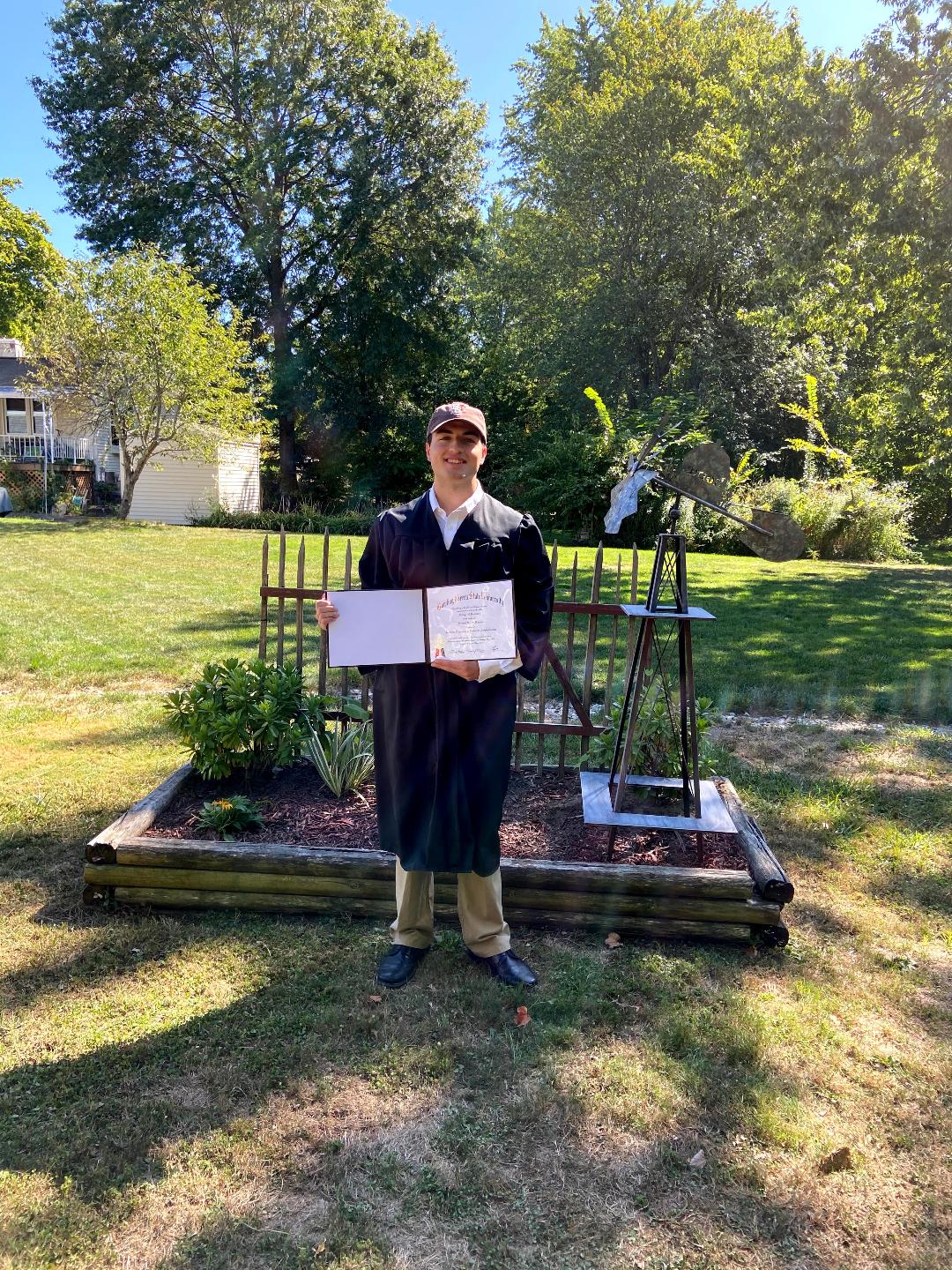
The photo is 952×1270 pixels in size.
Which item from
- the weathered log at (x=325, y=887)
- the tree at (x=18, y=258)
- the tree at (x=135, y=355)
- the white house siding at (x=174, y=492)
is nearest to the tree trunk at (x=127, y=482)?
the tree at (x=135, y=355)

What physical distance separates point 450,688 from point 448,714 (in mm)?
97

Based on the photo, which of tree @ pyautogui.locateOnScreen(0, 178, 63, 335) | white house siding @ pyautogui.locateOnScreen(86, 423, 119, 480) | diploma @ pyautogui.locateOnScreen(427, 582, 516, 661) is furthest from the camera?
tree @ pyautogui.locateOnScreen(0, 178, 63, 335)

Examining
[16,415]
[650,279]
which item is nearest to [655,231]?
[650,279]

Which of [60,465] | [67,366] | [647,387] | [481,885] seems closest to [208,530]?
[67,366]

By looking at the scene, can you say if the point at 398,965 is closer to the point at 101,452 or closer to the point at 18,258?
the point at 101,452

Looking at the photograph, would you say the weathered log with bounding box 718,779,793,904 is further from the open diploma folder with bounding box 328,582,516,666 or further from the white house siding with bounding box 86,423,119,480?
the white house siding with bounding box 86,423,119,480

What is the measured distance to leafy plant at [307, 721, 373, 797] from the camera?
4266 mm

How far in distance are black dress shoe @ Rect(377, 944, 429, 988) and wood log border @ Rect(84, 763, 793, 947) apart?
0.33m

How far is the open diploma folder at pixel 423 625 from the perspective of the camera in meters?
2.77

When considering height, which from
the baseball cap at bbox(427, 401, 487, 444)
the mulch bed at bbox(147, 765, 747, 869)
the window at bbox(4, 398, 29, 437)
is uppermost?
the window at bbox(4, 398, 29, 437)

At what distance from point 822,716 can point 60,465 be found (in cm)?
2560

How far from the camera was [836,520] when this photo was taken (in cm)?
1859

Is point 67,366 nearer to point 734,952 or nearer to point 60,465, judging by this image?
point 60,465

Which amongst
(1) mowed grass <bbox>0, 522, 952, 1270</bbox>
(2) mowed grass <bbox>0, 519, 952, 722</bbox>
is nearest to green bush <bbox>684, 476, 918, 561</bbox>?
(2) mowed grass <bbox>0, 519, 952, 722</bbox>
